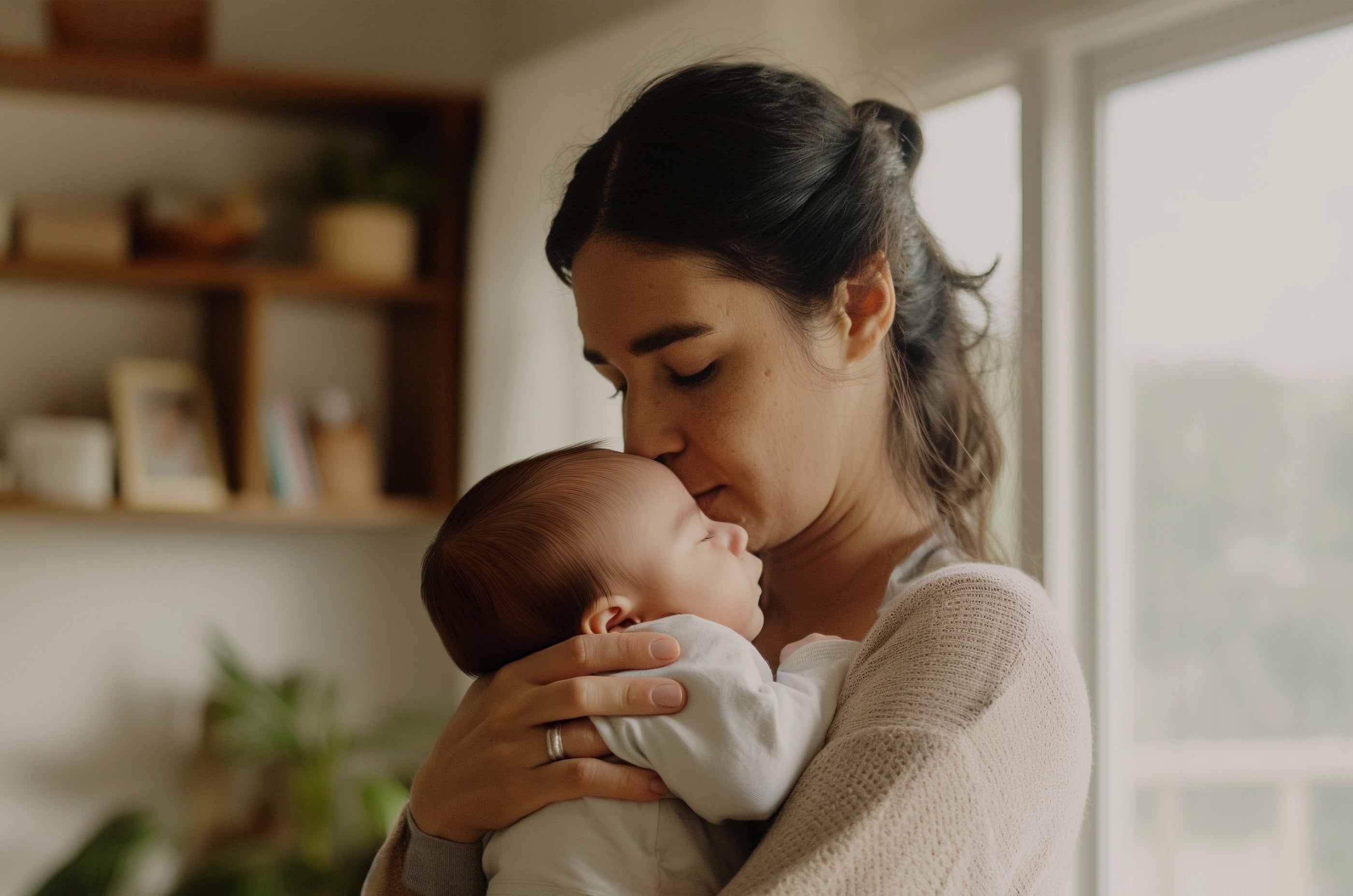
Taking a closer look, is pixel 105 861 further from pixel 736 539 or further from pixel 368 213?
pixel 736 539

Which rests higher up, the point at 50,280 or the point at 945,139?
the point at 945,139

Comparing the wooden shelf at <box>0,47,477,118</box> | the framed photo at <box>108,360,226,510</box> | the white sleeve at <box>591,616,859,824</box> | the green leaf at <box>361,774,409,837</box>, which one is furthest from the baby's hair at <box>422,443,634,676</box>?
the wooden shelf at <box>0,47,477,118</box>

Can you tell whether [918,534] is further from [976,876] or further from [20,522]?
[20,522]

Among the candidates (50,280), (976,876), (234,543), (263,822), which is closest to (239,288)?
(50,280)

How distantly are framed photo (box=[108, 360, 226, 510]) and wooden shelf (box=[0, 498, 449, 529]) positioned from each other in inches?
1.5

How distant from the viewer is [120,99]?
3.23m

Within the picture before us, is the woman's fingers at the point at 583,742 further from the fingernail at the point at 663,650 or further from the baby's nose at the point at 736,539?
the baby's nose at the point at 736,539

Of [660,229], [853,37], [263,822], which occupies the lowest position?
[263,822]

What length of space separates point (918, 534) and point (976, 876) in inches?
16.6

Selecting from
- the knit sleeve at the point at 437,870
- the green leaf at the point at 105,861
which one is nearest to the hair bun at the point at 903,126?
the knit sleeve at the point at 437,870

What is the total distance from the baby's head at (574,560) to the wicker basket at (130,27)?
98.7 inches

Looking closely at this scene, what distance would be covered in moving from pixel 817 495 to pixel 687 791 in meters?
0.35

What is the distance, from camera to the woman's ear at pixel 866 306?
112 cm

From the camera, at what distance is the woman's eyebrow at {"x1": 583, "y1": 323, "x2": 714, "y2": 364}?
104 cm
